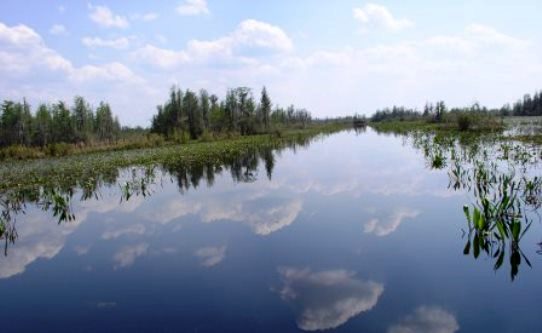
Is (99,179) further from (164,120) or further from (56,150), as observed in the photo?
(164,120)

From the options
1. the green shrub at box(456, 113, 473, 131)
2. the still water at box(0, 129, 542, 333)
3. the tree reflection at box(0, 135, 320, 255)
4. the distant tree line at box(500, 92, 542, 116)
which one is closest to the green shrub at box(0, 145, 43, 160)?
the tree reflection at box(0, 135, 320, 255)

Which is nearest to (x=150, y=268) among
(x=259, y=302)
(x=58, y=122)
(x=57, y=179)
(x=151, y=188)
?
(x=259, y=302)

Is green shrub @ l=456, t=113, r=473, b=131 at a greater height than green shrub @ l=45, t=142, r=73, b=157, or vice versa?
green shrub @ l=456, t=113, r=473, b=131

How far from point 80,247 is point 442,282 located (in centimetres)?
958

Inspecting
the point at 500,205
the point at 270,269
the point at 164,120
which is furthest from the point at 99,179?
the point at 164,120

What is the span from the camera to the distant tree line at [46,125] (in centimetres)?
7681

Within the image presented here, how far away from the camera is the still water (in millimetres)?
6371

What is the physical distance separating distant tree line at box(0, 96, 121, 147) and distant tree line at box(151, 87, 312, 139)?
1347cm

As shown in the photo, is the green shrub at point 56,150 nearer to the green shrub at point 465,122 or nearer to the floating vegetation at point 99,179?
the floating vegetation at point 99,179

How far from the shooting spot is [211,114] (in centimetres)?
8175

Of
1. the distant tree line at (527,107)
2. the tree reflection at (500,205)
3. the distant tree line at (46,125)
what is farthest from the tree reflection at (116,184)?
the distant tree line at (527,107)

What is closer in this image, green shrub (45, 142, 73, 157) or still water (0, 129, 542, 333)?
still water (0, 129, 542, 333)

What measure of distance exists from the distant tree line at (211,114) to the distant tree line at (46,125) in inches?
530

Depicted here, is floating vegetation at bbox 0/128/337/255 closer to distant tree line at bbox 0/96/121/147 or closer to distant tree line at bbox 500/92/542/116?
distant tree line at bbox 0/96/121/147
